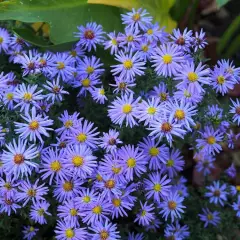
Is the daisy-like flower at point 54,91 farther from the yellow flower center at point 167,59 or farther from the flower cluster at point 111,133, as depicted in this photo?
the yellow flower center at point 167,59

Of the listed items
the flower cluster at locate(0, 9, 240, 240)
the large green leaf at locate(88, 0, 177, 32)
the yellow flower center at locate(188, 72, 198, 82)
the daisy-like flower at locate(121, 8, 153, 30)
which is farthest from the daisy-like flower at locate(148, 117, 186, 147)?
the large green leaf at locate(88, 0, 177, 32)

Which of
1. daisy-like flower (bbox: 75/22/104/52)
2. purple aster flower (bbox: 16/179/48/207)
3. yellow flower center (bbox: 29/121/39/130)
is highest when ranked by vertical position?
daisy-like flower (bbox: 75/22/104/52)

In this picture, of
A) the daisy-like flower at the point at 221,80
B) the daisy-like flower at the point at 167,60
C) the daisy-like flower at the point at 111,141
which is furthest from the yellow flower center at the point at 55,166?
the daisy-like flower at the point at 221,80

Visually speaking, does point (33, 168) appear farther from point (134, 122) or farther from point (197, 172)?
point (197, 172)

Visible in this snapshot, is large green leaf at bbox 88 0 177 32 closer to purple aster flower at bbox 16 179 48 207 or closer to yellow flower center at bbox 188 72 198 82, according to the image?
yellow flower center at bbox 188 72 198 82

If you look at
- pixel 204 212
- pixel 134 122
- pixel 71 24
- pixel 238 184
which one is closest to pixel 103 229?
pixel 134 122

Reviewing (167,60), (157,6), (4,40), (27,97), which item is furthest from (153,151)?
(157,6)

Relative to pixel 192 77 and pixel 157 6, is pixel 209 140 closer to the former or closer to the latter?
pixel 192 77
